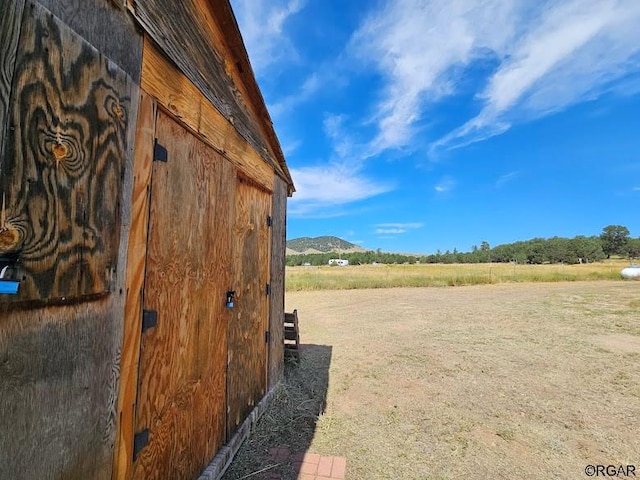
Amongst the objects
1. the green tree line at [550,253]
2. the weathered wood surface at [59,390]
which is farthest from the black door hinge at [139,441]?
the green tree line at [550,253]

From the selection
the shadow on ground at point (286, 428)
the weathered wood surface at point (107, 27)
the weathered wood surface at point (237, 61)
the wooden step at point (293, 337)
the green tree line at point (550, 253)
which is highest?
the green tree line at point (550, 253)

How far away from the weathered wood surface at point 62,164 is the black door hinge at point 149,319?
1.18 feet

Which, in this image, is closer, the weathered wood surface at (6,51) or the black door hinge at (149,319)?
the weathered wood surface at (6,51)

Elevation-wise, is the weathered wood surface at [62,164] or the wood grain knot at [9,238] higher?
the weathered wood surface at [62,164]

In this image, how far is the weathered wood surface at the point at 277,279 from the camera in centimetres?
426

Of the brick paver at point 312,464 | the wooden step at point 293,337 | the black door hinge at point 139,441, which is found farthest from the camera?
the wooden step at point 293,337

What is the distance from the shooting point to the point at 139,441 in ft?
5.58

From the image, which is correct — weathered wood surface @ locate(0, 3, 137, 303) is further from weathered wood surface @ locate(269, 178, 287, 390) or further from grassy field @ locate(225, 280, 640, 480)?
weathered wood surface @ locate(269, 178, 287, 390)

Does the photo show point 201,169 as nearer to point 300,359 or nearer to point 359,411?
point 359,411

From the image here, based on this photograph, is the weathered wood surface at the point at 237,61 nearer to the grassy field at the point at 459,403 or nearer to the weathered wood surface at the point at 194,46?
the weathered wood surface at the point at 194,46

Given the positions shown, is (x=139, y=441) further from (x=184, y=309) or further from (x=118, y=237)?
(x=118, y=237)

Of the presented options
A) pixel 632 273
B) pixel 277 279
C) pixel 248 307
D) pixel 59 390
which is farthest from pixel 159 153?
pixel 632 273

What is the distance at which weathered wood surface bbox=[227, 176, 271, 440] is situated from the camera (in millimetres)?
3035

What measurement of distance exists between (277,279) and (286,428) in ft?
5.90
